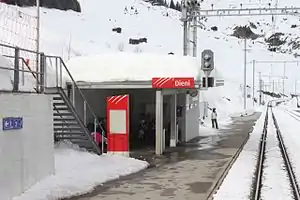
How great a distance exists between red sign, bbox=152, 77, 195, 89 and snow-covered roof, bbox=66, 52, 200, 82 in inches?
16.5

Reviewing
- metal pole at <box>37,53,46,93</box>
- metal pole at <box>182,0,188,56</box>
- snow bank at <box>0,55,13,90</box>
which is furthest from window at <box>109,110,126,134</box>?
metal pole at <box>182,0,188,56</box>

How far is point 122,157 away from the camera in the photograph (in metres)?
19.2

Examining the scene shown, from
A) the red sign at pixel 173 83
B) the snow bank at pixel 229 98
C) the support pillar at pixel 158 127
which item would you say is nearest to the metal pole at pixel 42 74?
the red sign at pixel 173 83

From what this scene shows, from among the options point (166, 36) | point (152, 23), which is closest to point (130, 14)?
point (152, 23)

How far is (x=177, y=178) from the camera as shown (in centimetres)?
1580

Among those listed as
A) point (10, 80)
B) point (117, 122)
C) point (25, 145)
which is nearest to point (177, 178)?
point (117, 122)

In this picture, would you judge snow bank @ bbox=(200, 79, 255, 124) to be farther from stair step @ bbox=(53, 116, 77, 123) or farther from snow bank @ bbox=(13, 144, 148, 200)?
stair step @ bbox=(53, 116, 77, 123)

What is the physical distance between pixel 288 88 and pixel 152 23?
46.3 metres

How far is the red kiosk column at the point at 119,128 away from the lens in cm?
1984

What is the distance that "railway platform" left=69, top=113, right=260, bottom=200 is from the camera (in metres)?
13.0

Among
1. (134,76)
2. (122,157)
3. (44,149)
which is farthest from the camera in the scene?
(134,76)

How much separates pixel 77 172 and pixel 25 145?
3.19m

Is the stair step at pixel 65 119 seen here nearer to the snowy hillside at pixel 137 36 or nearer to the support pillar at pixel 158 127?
the support pillar at pixel 158 127

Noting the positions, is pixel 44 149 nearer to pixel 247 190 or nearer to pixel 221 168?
pixel 247 190
